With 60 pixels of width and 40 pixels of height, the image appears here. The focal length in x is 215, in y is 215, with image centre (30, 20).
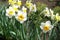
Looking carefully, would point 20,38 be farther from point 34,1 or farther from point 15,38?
point 34,1

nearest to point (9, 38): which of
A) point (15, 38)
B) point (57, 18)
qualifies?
point (15, 38)

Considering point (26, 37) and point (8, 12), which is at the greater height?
point (8, 12)

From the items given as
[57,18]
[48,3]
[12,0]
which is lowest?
[48,3]

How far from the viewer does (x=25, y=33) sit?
8.57ft

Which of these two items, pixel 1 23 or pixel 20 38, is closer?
pixel 20 38

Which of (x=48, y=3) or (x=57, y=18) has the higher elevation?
(x=57, y=18)

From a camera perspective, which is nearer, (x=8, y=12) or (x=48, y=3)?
(x=8, y=12)

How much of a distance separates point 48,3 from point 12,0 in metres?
2.40

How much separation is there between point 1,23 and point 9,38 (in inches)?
8.4

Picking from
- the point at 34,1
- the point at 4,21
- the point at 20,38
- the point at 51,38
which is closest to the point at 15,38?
the point at 20,38

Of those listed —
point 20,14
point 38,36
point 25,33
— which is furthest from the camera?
point 25,33

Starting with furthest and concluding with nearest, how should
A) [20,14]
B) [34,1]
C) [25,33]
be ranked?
[34,1] < [25,33] < [20,14]

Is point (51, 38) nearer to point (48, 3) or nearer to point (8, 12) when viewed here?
point (8, 12)

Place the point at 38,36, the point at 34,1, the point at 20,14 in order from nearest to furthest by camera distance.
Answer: the point at 20,14
the point at 38,36
the point at 34,1
